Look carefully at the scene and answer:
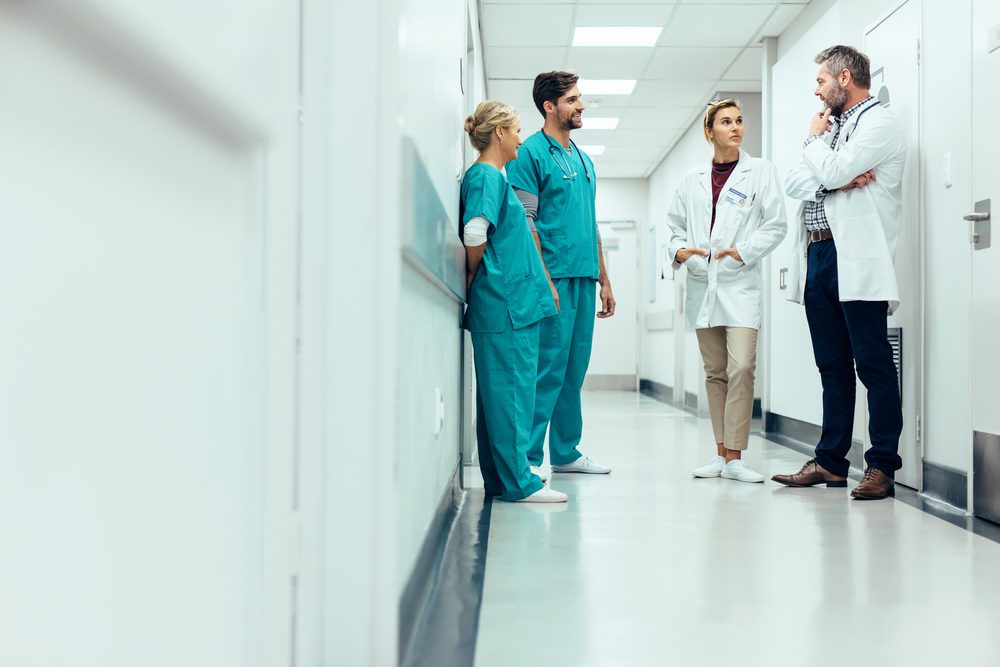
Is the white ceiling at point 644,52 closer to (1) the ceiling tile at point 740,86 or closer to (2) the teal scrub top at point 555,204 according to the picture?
(1) the ceiling tile at point 740,86

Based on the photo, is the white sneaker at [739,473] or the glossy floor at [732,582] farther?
the white sneaker at [739,473]

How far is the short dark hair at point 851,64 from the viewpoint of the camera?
9.95ft

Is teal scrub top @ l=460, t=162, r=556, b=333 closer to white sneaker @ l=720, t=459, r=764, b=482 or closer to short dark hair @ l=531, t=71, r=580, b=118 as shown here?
short dark hair @ l=531, t=71, r=580, b=118

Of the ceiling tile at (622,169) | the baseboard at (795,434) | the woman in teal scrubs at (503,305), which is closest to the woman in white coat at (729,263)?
the baseboard at (795,434)

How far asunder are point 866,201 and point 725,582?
164 cm

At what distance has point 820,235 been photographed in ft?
10.2

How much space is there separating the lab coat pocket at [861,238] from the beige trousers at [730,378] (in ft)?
1.70

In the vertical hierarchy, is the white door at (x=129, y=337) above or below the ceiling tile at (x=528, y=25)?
below

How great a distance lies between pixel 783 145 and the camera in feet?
16.5

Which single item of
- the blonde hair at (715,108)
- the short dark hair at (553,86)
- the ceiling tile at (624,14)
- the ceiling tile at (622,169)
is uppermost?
the ceiling tile at (624,14)

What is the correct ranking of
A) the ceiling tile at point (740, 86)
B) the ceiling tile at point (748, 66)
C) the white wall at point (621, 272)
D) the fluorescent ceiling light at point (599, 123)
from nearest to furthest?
the ceiling tile at point (748, 66) → the ceiling tile at point (740, 86) → the fluorescent ceiling light at point (599, 123) → the white wall at point (621, 272)

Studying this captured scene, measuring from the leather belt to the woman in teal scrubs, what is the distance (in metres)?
1.10

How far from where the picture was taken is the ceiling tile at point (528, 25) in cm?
517

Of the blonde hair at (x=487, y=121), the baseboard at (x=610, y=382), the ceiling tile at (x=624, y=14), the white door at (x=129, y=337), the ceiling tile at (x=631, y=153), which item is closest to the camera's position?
the white door at (x=129, y=337)
